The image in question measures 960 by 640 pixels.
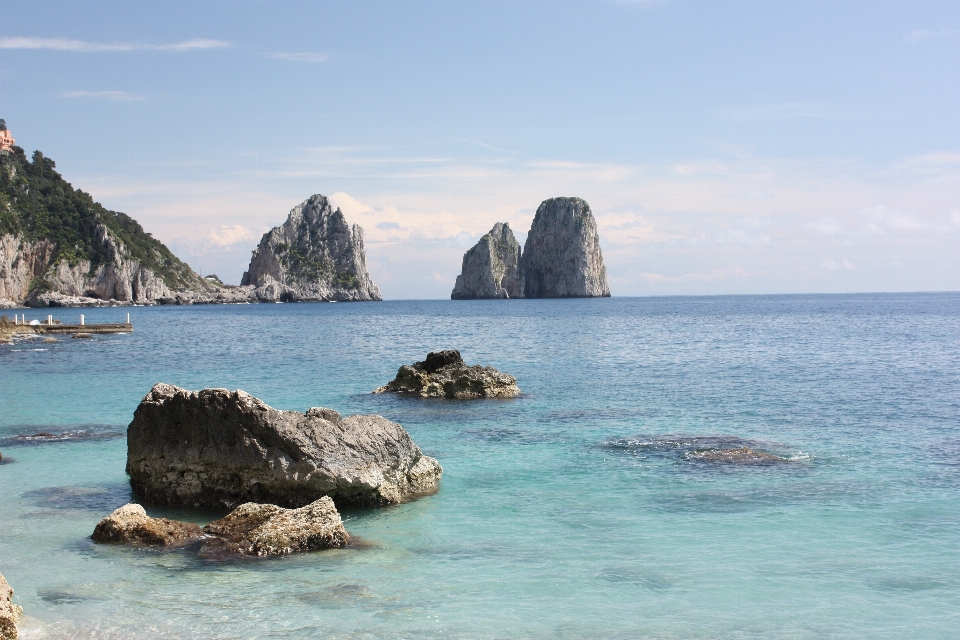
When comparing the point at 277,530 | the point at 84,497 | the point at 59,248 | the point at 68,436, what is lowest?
the point at 84,497

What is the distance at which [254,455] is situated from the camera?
13.8 meters

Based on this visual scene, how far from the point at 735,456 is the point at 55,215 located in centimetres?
16864

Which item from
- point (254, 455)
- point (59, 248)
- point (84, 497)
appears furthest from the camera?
point (59, 248)

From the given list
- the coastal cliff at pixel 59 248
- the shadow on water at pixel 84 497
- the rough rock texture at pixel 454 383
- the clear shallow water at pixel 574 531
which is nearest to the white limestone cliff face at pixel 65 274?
the coastal cliff at pixel 59 248

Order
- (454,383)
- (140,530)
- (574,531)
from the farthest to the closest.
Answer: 1. (454,383)
2. (574,531)
3. (140,530)

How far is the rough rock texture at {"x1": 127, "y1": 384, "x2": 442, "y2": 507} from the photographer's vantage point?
1374 cm

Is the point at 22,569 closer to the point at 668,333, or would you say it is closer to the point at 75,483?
the point at 75,483

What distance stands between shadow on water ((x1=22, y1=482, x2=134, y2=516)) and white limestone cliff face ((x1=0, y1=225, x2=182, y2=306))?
143119 millimetres

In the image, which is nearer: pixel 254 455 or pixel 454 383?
pixel 254 455

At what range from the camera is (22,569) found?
35.9 ft

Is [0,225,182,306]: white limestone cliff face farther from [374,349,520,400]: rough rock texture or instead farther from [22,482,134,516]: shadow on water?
[22,482,134,516]: shadow on water

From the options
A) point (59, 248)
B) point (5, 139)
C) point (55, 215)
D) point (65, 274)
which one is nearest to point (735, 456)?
point (65, 274)

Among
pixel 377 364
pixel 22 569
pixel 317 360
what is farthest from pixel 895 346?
pixel 22 569

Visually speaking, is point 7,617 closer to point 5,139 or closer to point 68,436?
point 68,436
